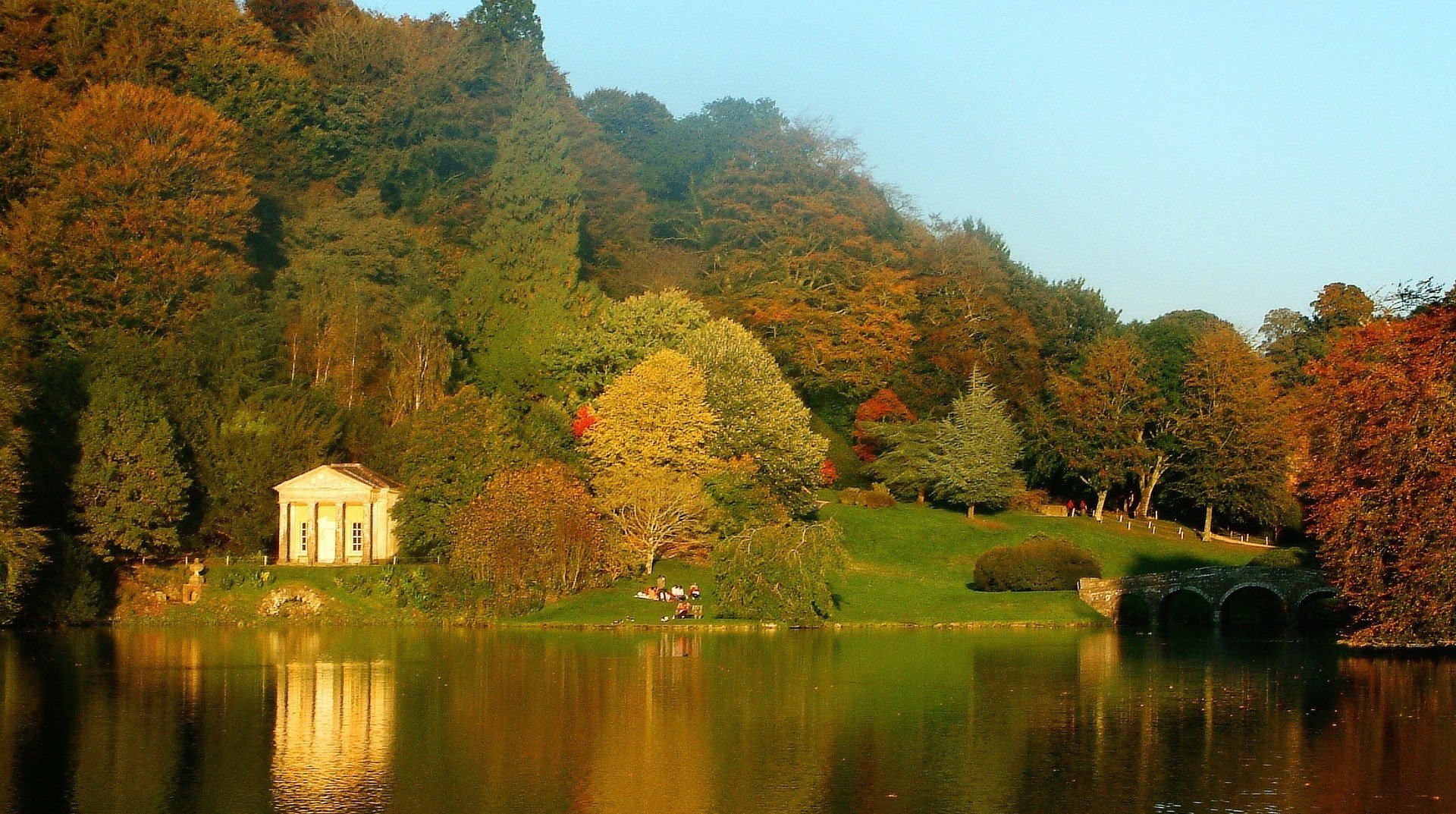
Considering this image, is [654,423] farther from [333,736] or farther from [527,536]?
[333,736]

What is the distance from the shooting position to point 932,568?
74.8 metres

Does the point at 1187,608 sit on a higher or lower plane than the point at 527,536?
lower

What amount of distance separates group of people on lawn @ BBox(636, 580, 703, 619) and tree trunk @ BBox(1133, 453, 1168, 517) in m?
37.6

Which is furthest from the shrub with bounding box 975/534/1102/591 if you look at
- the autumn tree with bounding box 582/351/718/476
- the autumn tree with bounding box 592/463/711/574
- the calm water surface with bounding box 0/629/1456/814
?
the calm water surface with bounding box 0/629/1456/814

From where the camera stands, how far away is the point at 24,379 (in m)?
61.4

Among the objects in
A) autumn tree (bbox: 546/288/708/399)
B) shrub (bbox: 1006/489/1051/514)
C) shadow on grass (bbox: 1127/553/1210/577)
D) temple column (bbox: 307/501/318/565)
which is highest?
autumn tree (bbox: 546/288/708/399)

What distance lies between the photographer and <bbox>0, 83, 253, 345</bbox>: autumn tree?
71.1 meters

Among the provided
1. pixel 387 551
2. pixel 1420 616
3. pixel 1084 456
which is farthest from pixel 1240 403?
pixel 387 551

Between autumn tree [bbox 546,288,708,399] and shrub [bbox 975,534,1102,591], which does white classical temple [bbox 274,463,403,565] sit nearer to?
autumn tree [bbox 546,288,708,399]

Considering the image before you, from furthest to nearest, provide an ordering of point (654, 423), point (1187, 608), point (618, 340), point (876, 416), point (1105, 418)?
1. point (876, 416)
2. point (1105, 418)
3. point (618, 340)
4. point (1187, 608)
5. point (654, 423)

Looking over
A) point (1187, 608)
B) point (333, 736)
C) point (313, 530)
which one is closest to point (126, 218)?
point (313, 530)

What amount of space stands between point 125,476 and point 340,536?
1049cm

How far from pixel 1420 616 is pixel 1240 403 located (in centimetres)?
4090

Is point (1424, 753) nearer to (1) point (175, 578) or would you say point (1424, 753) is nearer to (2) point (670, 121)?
(1) point (175, 578)
